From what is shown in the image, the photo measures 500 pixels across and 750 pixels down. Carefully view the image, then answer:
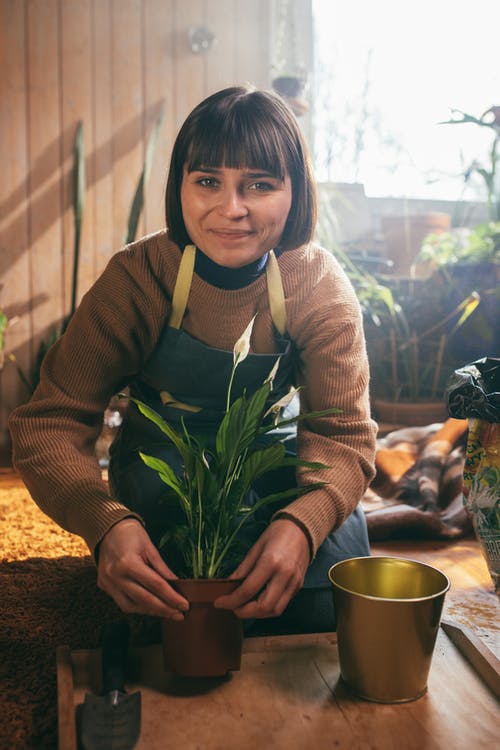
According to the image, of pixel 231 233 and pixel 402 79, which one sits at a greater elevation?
pixel 402 79

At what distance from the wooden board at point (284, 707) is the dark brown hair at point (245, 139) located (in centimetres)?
70

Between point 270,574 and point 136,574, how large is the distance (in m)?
0.17

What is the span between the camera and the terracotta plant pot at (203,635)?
98cm

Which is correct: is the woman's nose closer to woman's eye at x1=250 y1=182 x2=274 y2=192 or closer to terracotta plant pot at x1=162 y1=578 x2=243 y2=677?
woman's eye at x1=250 y1=182 x2=274 y2=192

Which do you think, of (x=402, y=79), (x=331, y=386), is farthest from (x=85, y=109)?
(x=331, y=386)

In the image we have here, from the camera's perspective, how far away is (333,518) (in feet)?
3.77

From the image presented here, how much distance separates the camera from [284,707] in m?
1.00

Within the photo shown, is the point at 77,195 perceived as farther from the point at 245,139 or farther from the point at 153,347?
the point at 245,139

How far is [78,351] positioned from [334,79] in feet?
9.00

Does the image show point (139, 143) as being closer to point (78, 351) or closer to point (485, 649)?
point (78, 351)

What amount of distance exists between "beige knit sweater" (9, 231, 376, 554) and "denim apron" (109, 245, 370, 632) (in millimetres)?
23

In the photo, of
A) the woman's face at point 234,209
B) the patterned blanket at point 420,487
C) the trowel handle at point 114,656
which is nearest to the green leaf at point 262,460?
the trowel handle at point 114,656

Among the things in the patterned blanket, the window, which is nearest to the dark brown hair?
the patterned blanket

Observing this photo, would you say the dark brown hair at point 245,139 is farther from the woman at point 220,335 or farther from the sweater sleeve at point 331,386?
the sweater sleeve at point 331,386
